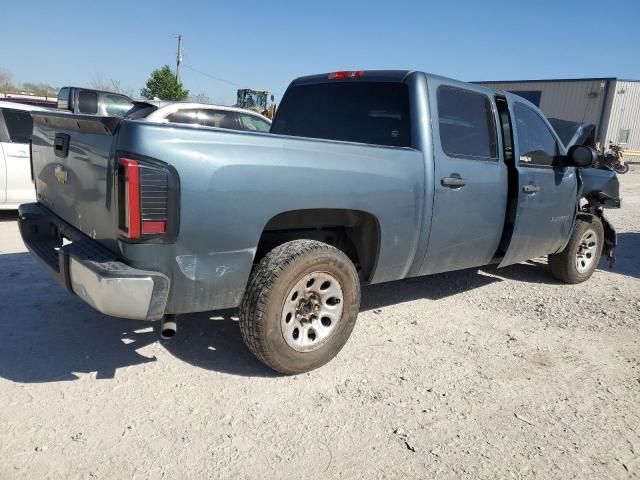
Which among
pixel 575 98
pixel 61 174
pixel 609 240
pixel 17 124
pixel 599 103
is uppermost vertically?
pixel 575 98

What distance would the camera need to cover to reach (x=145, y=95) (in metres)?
39.1

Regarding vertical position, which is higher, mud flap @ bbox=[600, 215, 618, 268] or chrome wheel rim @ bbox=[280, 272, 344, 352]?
mud flap @ bbox=[600, 215, 618, 268]

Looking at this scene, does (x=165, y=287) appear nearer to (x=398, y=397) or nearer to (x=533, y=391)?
(x=398, y=397)

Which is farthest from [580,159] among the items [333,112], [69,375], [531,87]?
[531,87]

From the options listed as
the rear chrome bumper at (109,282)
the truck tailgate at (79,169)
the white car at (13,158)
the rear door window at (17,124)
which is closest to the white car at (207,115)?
the rear door window at (17,124)

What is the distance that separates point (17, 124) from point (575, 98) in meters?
32.3

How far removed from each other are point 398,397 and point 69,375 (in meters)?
2.01

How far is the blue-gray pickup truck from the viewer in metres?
2.57

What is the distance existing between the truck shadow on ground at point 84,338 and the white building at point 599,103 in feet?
104

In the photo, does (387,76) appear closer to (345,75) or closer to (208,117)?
(345,75)

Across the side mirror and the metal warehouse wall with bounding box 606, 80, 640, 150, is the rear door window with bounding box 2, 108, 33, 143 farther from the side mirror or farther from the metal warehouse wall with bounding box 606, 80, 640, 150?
the metal warehouse wall with bounding box 606, 80, 640, 150

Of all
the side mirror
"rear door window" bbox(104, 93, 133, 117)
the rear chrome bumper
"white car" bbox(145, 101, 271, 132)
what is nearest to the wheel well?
the rear chrome bumper

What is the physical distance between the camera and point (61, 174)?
328 centimetres

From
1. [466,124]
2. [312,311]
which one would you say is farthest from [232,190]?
[466,124]
